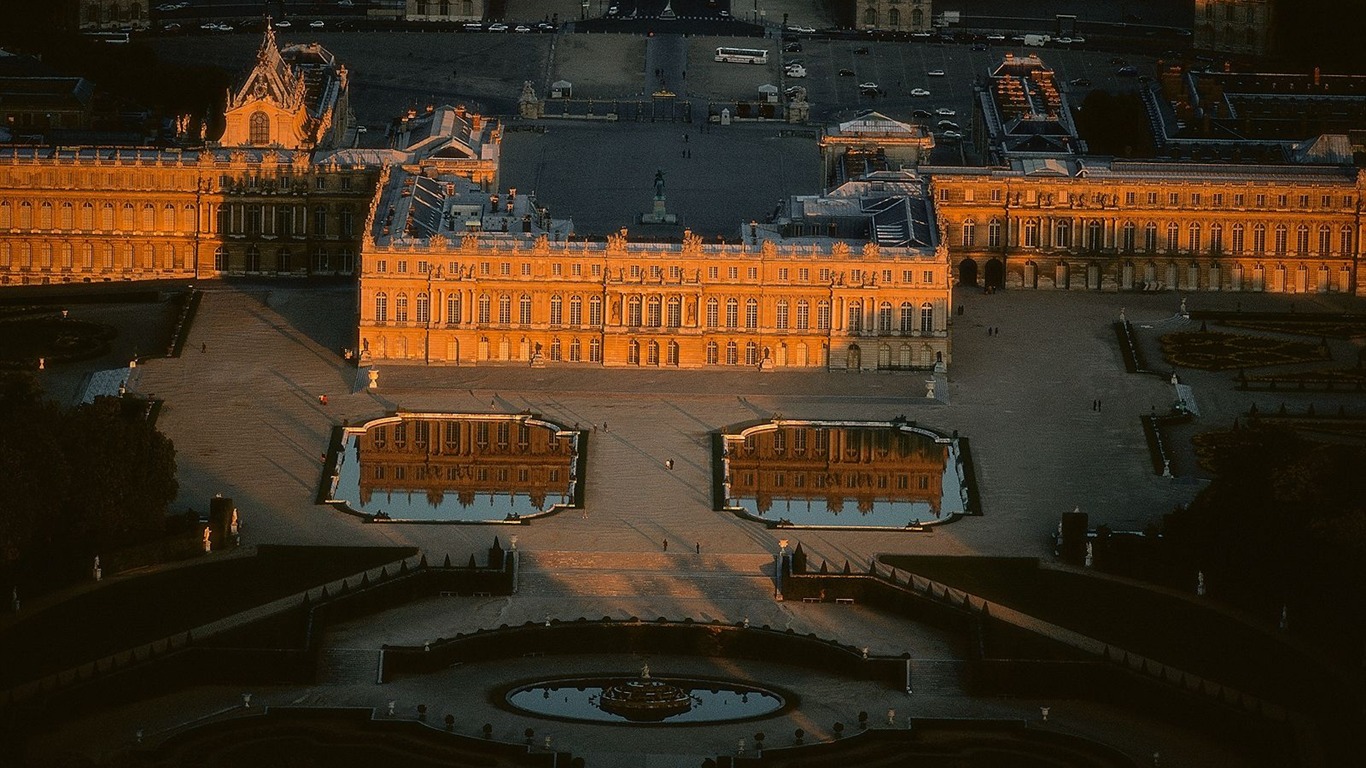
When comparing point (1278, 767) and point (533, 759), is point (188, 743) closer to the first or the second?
point (533, 759)

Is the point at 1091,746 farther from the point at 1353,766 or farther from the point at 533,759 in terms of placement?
the point at 533,759

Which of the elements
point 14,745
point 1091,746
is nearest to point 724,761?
point 1091,746

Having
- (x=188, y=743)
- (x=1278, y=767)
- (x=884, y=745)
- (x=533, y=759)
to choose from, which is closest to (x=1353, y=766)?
(x=1278, y=767)

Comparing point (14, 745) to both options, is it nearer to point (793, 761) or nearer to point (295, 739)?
point (295, 739)

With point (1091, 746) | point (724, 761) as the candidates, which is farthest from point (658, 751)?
point (1091, 746)

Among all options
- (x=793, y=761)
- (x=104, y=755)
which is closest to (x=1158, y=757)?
(x=793, y=761)
